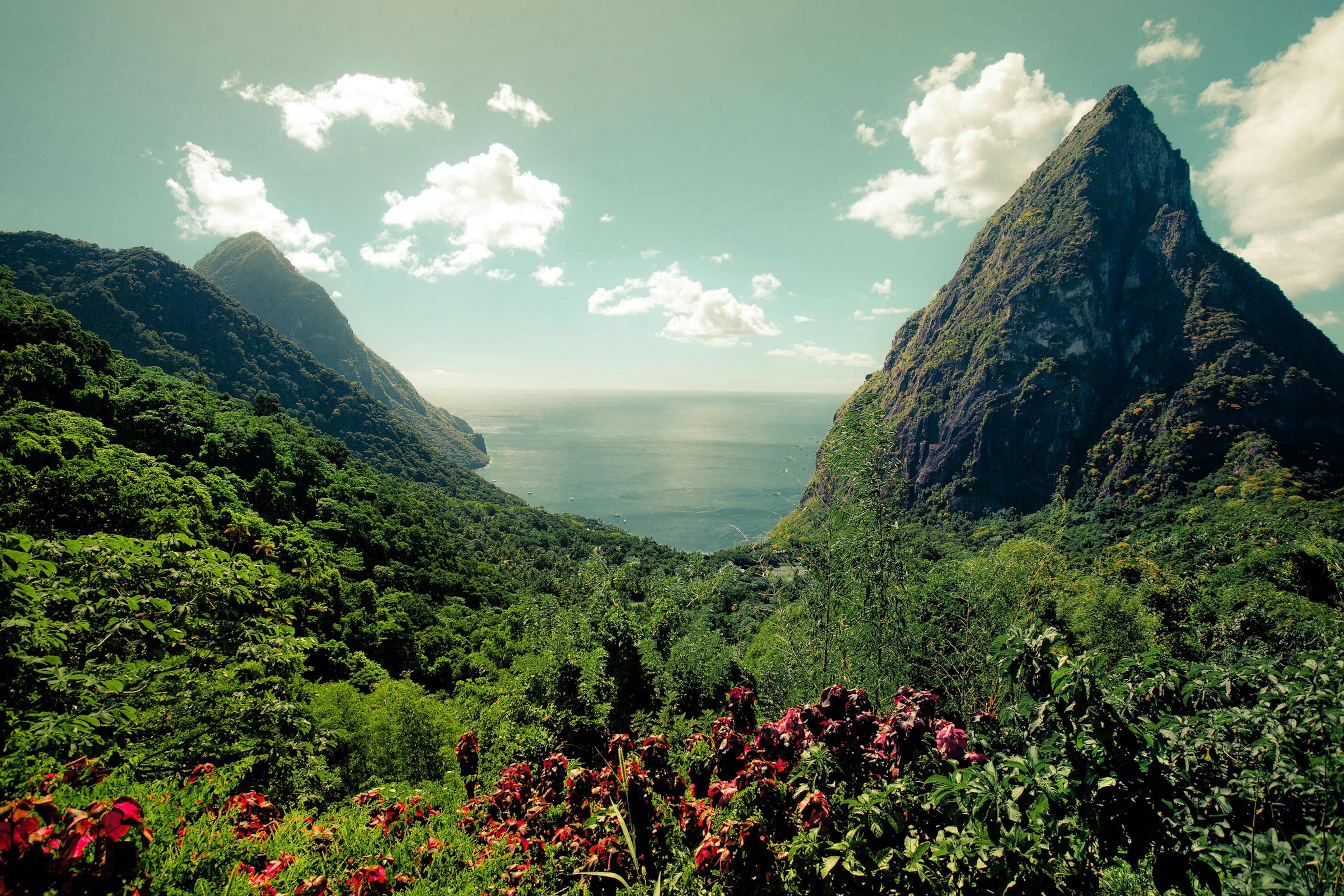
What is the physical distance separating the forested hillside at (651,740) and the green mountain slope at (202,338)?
225 feet

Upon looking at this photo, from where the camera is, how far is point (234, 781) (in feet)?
12.1

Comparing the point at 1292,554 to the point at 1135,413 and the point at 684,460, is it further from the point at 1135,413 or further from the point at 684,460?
the point at 684,460

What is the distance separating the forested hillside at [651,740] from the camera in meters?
1.86

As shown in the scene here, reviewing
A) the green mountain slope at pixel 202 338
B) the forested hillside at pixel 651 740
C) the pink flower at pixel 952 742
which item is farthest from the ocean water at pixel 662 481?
the pink flower at pixel 952 742

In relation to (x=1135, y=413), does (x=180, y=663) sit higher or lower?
lower

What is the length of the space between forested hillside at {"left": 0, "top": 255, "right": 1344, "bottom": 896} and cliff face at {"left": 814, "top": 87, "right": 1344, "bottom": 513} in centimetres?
6977

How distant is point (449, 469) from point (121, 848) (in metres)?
84.9

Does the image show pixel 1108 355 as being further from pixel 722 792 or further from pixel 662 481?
pixel 722 792

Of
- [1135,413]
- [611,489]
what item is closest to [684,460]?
[611,489]

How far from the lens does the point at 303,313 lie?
5246 inches

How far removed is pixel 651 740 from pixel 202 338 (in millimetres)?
103525

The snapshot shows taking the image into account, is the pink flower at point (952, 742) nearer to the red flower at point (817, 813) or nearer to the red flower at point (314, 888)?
the red flower at point (817, 813)

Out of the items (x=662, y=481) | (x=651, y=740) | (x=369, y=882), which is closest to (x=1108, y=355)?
(x=662, y=481)

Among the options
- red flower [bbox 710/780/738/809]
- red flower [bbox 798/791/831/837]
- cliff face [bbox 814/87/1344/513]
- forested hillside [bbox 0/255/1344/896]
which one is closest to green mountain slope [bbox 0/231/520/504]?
forested hillside [bbox 0/255/1344/896]
